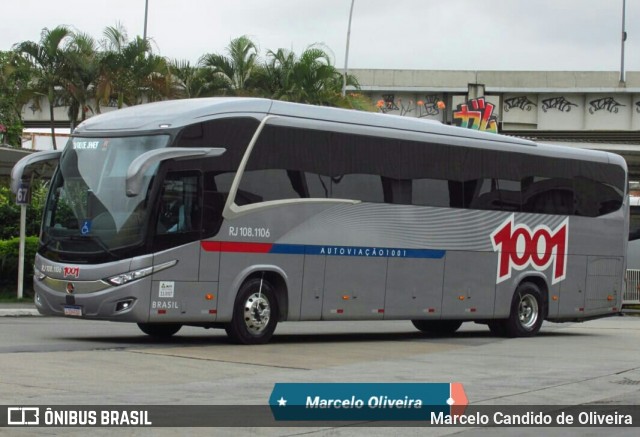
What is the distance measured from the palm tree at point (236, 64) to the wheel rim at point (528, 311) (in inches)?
833

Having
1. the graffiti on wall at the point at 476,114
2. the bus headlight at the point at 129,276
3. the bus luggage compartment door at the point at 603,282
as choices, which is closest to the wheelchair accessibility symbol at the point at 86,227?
the bus headlight at the point at 129,276

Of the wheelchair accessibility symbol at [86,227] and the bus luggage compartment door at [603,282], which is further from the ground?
the wheelchair accessibility symbol at [86,227]

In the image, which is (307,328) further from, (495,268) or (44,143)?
(44,143)

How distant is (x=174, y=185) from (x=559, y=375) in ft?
20.0

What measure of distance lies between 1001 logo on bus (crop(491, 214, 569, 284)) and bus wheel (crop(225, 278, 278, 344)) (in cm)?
577

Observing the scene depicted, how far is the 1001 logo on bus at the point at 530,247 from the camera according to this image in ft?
75.1

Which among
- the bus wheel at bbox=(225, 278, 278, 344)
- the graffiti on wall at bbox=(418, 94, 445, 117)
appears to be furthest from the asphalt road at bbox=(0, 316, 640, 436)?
the graffiti on wall at bbox=(418, 94, 445, 117)

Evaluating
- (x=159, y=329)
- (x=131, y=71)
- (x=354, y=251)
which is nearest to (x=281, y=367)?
(x=159, y=329)

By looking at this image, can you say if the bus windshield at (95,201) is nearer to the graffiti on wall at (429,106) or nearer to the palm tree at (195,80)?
the palm tree at (195,80)

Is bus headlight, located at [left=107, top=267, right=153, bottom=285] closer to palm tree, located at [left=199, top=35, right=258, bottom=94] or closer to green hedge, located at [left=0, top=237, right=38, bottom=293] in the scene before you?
green hedge, located at [left=0, top=237, right=38, bottom=293]

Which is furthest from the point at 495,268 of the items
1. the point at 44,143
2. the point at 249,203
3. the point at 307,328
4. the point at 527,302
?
the point at 44,143

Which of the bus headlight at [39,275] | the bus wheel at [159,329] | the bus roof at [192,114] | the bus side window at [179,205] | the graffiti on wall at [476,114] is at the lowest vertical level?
the bus wheel at [159,329]

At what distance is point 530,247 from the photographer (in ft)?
77.2

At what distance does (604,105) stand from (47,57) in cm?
2702
